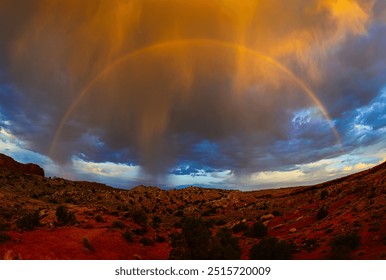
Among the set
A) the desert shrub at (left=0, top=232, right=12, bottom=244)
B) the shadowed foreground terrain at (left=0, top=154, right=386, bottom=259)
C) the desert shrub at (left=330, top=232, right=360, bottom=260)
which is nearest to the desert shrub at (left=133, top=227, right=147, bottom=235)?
the shadowed foreground terrain at (left=0, top=154, right=386, bottom=259)

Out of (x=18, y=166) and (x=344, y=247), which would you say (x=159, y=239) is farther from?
(x=18, y=166)

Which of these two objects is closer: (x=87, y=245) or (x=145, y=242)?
(x=87, y=245)

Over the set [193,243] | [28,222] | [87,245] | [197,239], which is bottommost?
[87,245]

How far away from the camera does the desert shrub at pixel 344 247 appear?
1588 cm

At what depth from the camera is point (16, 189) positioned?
61.4 metres

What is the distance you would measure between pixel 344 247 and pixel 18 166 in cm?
11264

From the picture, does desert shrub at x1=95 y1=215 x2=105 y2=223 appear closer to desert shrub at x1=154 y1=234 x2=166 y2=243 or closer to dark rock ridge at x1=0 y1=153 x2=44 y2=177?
desert shrub at x1=154 y1=234 x2=166 y2=243

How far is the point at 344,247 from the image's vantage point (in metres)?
16.0

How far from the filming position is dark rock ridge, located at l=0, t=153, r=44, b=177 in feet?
311

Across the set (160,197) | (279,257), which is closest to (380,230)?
(279,257)

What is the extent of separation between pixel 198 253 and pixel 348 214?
1687 centimetres

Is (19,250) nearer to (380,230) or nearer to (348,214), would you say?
(380,230)

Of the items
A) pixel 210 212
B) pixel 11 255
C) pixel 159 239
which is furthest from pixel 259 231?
pixel 210 212

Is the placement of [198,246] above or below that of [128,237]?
above
